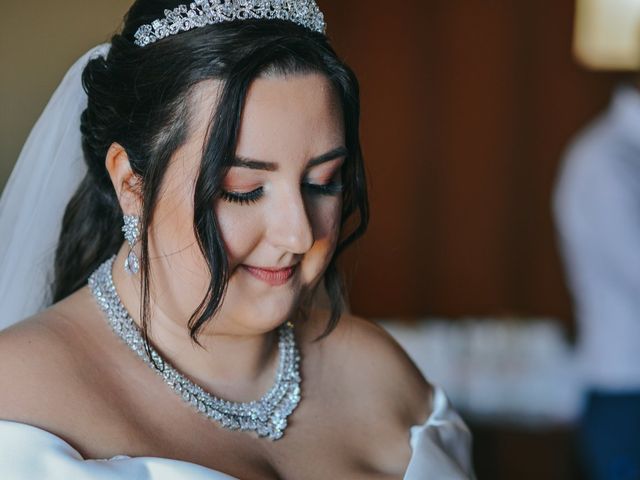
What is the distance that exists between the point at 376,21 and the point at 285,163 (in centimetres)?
391

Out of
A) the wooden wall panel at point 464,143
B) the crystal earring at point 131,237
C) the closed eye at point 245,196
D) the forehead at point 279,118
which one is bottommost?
the wooden wall panel at point 464,143

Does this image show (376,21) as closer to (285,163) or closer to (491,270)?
(491,270)

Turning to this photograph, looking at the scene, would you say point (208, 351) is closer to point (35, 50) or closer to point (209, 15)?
point (209, 15)

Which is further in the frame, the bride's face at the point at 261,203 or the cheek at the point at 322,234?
the cheek at the point at 322,234

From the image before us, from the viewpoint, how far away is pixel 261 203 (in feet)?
5.29

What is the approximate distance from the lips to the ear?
216mm

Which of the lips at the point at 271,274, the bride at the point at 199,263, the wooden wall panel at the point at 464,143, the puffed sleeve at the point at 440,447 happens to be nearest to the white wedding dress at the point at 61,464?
the bride at the point at 199,263

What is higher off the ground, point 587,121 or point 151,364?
point 151,364

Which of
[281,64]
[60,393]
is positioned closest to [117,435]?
[60,393]

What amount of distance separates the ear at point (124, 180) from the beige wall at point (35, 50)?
0.53 meters

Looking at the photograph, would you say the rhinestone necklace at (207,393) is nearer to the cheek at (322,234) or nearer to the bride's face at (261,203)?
the bride's face at (261,203)

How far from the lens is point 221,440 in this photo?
5.70 feet

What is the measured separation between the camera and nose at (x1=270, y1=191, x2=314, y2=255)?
161 centimetres

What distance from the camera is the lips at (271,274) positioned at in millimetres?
1670
